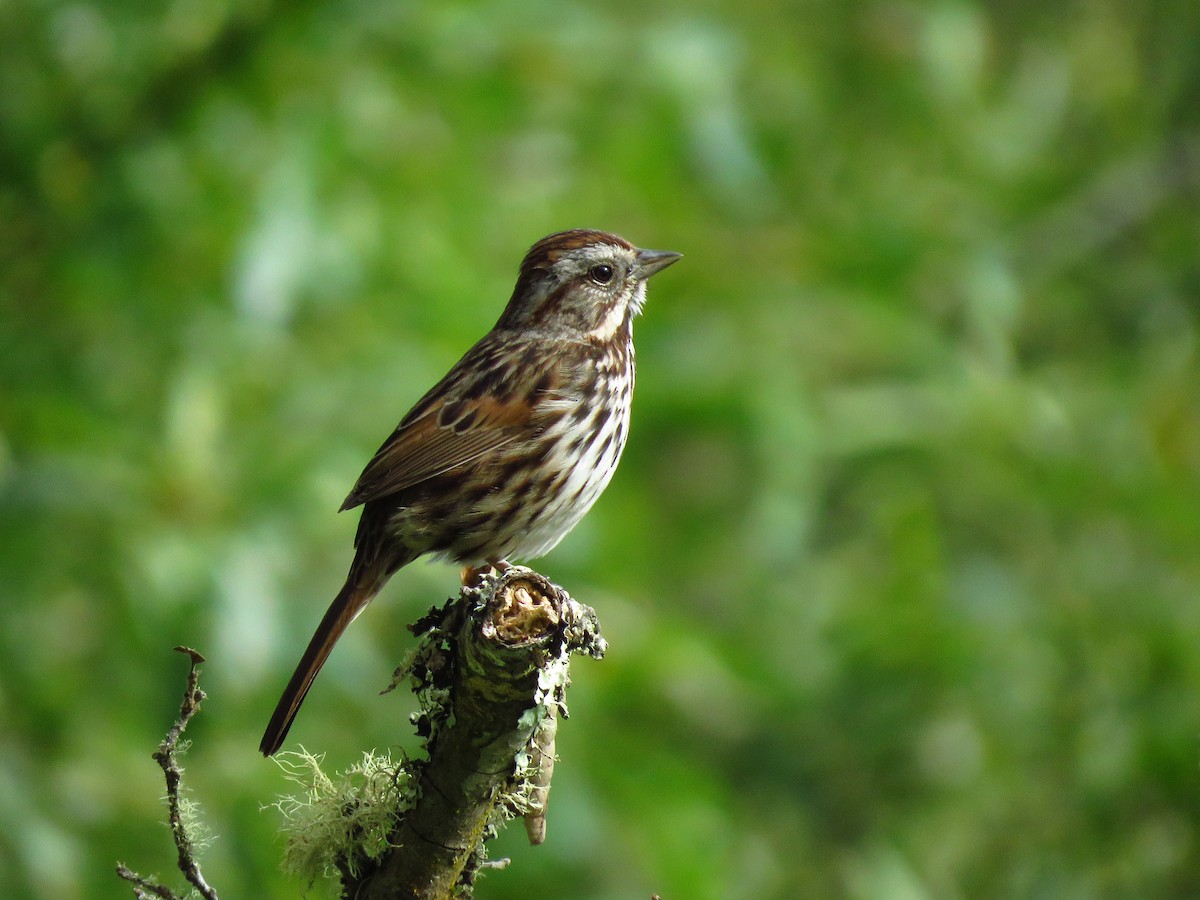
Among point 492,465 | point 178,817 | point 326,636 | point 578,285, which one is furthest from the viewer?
point 578,285

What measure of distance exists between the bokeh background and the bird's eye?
1046mm

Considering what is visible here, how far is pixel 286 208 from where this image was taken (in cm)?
531

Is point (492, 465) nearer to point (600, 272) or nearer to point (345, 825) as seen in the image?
point (600, 272)

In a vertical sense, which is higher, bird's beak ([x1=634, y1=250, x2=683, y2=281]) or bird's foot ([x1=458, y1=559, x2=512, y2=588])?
bird's beak ([x1=634, y1=250, x2=683, y2=281])

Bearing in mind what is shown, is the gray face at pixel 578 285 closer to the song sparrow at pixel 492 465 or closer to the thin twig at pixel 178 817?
the song sparrow at pixel 492 465

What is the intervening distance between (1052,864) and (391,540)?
10.00 feet

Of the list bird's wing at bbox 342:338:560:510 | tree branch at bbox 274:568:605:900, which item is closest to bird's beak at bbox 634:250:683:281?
bird's wing at bbox 342:338:560:510

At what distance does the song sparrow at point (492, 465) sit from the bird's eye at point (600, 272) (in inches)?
11.7

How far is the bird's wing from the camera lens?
13.4 ft

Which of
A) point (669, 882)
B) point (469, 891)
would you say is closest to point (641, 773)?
point (669, 882)

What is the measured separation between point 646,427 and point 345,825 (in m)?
3.66

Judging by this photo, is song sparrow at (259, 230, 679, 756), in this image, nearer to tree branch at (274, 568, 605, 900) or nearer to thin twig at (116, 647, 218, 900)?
tree branch at (274, 568, 605, 900)

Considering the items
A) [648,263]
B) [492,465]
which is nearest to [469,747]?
[492,465]

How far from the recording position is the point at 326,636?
12.9 ft
